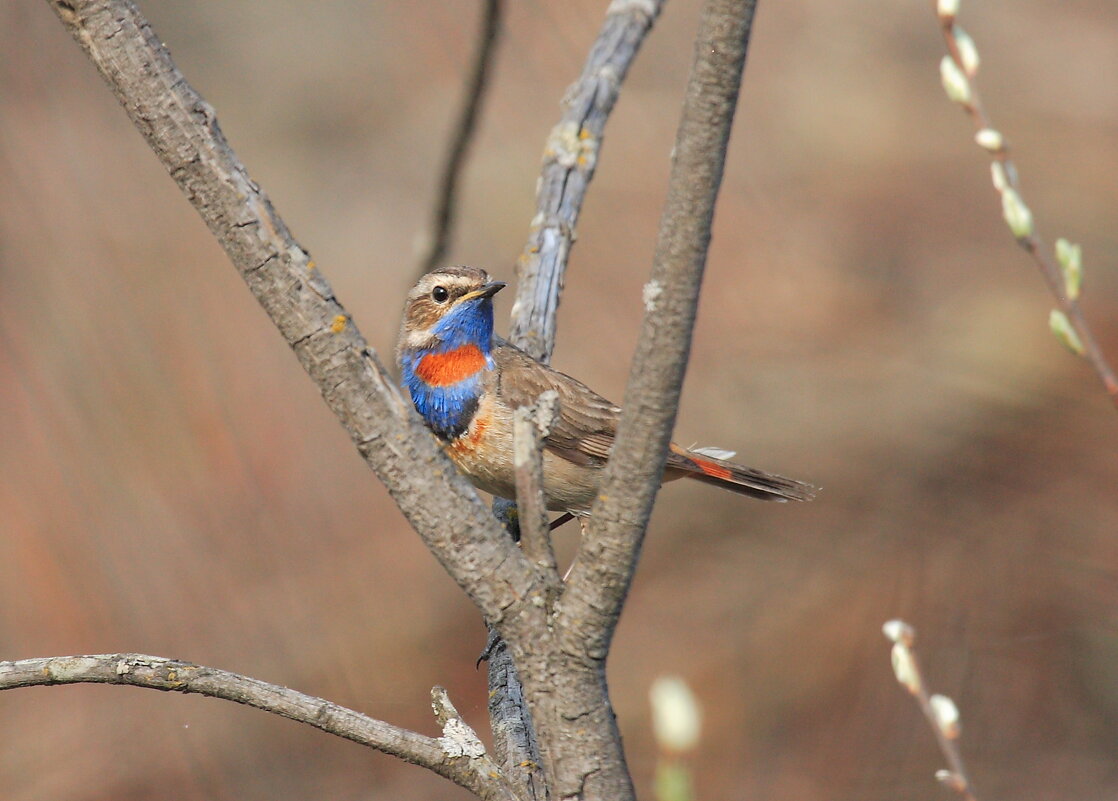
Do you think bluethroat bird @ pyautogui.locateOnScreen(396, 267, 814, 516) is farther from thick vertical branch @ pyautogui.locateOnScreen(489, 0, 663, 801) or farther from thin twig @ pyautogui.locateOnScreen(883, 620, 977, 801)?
thin twig @ pyautogui.locateOnScreen(883, 620, 977, 801)

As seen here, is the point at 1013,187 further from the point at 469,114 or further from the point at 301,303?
the point at 469,114

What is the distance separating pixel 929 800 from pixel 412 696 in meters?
2.62

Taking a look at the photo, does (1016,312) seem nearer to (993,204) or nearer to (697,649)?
(993,204)

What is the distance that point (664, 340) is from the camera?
170 centimetres

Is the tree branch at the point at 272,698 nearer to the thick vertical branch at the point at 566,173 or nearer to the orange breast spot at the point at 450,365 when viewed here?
the thick vertical branch at the point at 566,173

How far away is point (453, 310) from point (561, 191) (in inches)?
24.8

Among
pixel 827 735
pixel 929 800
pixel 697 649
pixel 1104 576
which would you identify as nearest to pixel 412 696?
pixel 697 649

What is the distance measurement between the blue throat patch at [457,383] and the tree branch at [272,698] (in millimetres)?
2009

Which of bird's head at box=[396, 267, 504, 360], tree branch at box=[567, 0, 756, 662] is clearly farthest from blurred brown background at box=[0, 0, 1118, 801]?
tree branch at box=[567, 0, 756, 662]

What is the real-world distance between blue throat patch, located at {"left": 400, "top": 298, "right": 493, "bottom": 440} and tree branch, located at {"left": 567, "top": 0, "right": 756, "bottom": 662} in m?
2.25

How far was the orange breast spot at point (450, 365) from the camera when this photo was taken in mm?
4242

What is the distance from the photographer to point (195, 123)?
6.44ft

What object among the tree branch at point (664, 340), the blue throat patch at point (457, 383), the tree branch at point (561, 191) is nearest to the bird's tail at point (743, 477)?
the tree branch at point (561, 191)

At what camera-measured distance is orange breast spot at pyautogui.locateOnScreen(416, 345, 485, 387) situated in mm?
4242
